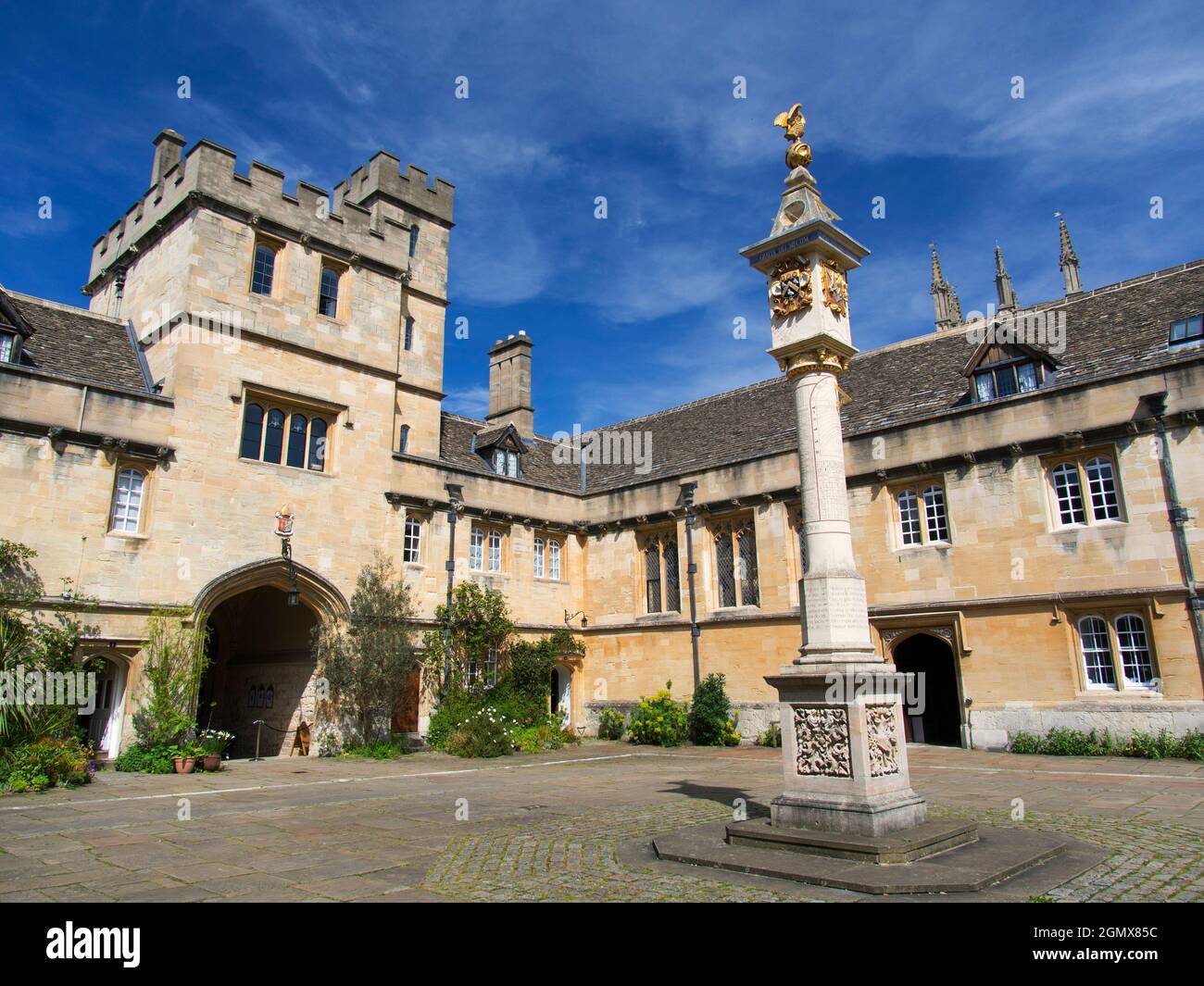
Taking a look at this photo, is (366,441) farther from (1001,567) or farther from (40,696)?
(1001,567)

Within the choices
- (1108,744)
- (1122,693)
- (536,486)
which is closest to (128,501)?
(536,486)

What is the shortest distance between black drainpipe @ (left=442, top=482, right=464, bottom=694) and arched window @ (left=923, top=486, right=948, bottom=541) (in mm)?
11609

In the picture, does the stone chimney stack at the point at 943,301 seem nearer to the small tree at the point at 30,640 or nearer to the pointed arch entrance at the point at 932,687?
the pointed arch entrance at the point at 932,687

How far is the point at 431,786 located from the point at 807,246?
31.4ft

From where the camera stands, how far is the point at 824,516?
305 inches

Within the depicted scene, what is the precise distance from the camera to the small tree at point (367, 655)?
59.9 ft

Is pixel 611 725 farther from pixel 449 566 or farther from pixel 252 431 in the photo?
pixel 252 431

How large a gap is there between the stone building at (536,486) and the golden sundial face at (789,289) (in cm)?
1076

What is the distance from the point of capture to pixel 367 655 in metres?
18.3

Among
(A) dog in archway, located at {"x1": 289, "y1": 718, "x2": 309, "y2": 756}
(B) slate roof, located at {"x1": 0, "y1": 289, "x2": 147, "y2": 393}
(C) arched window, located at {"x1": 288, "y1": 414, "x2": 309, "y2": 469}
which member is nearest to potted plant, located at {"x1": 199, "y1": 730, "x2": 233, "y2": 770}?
(A) dog in archway, located at {"x1": 289, "y1": 718, "x2": 309, "y2": 756}

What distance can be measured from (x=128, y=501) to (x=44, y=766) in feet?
18.9

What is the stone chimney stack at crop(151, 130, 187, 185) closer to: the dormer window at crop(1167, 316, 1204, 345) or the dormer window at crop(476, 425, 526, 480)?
the dormer window at crop(476, 425, 526, 480)

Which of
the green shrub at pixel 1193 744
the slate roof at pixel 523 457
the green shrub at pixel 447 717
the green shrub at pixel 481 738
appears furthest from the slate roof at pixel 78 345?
the green shrub at pixel 1193 744

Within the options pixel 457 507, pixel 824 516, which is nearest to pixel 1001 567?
pixel 824 516
